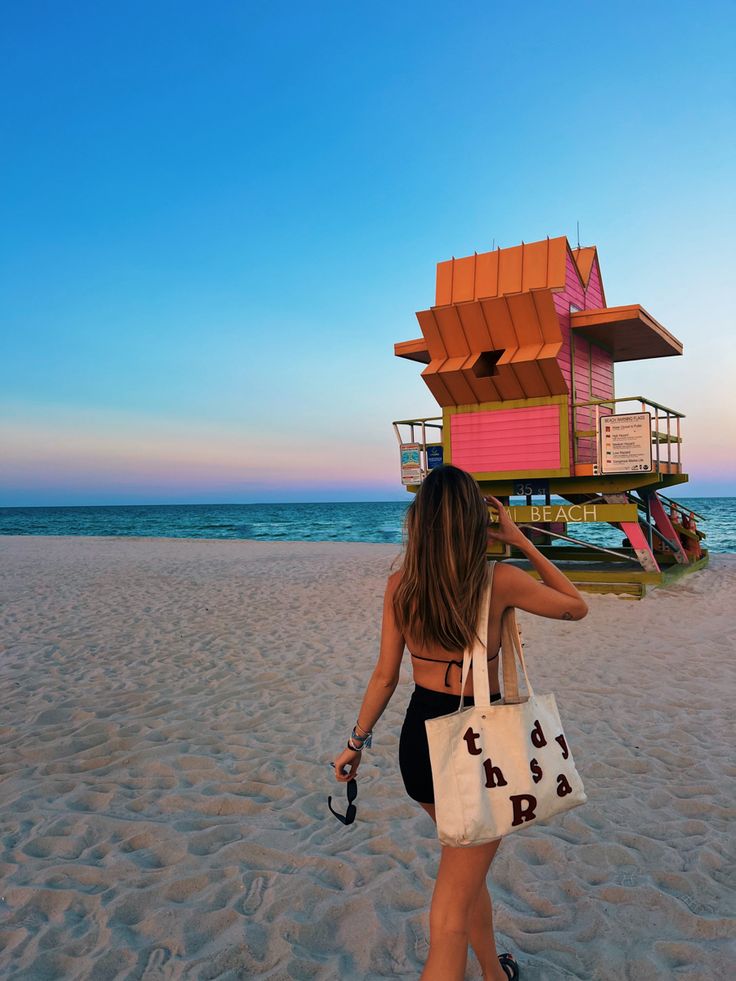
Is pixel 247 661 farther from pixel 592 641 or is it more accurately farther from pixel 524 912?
pixel 524 912

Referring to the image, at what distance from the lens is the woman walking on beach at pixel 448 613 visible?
225 centimetres

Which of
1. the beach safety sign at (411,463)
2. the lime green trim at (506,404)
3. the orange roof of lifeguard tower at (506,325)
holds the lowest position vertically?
the beach safety sign at (411,463)

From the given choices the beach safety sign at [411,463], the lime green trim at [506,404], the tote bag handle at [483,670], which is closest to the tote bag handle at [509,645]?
the tote bag handle at [483,670]

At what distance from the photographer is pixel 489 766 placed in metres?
2.18

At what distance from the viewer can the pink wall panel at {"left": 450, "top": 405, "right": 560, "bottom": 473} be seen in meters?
13.5

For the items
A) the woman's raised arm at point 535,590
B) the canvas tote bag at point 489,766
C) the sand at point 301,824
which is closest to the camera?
the canvas tote bag at point 489,766

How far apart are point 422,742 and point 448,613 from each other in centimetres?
48

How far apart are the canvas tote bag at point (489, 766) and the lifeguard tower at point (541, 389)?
11.2 meters

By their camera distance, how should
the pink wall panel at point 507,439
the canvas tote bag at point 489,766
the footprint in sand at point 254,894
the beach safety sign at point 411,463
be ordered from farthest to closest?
the beach safety sign at point 411,463 → the pink wall panel at point 507,439 → the footprint in sand at point 254,894 → the canvas tote bag at point 489,766

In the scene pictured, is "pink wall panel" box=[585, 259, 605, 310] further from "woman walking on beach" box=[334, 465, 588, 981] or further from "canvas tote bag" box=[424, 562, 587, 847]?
"canvas tote bag" box=[424, 562, 587, 847]

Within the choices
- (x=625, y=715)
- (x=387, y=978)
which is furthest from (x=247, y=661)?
(x=387, y=978)

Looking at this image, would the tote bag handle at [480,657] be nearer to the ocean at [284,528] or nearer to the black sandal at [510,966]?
the black sandal at [510,966]

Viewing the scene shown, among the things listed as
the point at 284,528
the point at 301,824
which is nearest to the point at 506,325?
the point at 301,824

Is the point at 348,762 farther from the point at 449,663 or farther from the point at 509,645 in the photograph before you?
the point at 509,645
